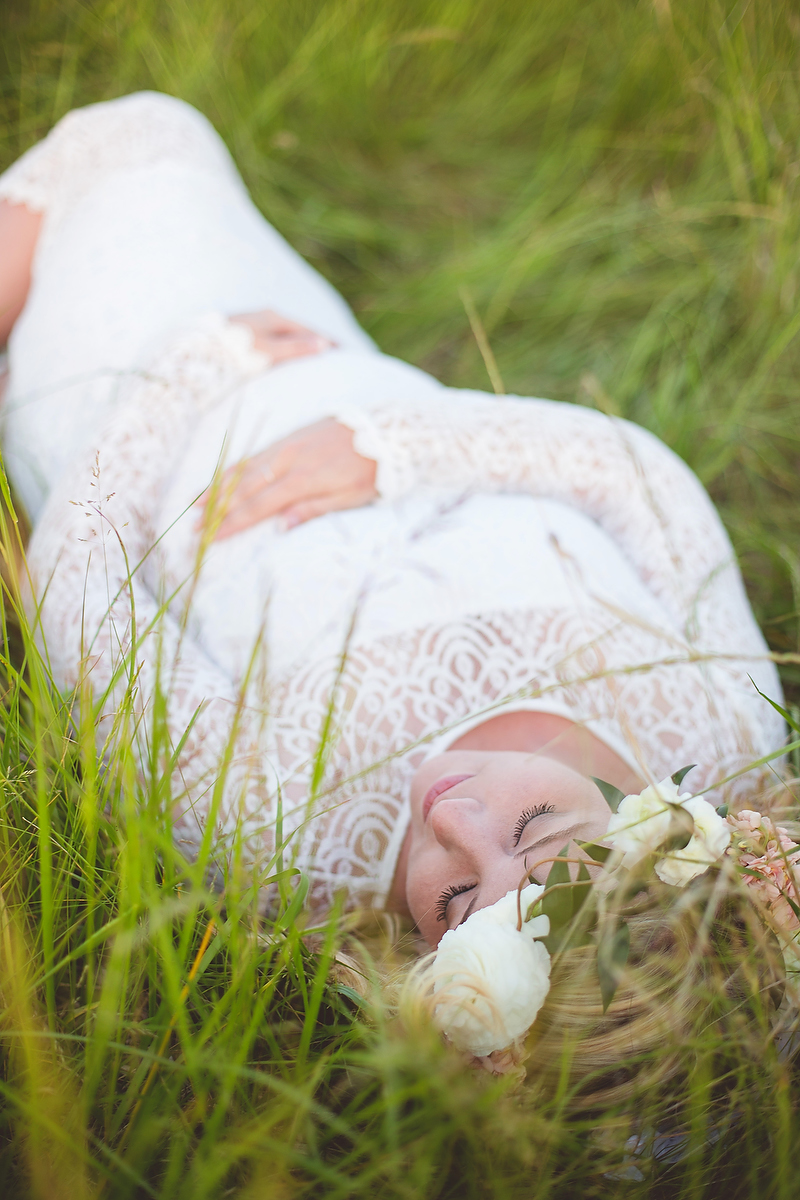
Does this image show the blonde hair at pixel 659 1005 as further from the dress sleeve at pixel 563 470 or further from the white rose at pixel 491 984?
the dress sleeve at pixel 563 470

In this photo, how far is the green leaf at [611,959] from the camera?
2.24ft

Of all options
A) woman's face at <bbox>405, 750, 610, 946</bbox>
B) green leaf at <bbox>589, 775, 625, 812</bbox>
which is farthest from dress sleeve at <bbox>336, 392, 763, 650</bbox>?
green leaf at <bbox>589, 775, 625, 812</bbox>

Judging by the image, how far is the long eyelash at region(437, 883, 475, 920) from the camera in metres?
1.05

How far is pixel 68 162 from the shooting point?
6.72 feet

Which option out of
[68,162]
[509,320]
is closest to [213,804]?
[68,162]

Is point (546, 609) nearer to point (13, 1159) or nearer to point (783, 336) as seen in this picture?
point (13, 1159)

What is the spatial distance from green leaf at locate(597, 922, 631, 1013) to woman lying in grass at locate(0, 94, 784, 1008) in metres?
0.21

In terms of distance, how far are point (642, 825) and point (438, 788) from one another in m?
0.42

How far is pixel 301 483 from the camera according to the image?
1467mm

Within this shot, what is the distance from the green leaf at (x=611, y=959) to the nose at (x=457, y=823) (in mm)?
307

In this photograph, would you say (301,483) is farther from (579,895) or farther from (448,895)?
(579,895)

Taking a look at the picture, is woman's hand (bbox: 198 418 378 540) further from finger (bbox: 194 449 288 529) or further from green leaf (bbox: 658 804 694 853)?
green leaf (bbox: 658 804 694 853)

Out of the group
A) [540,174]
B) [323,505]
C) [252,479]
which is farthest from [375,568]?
[540,174]

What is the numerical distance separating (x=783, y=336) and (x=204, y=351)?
5.58 ft
